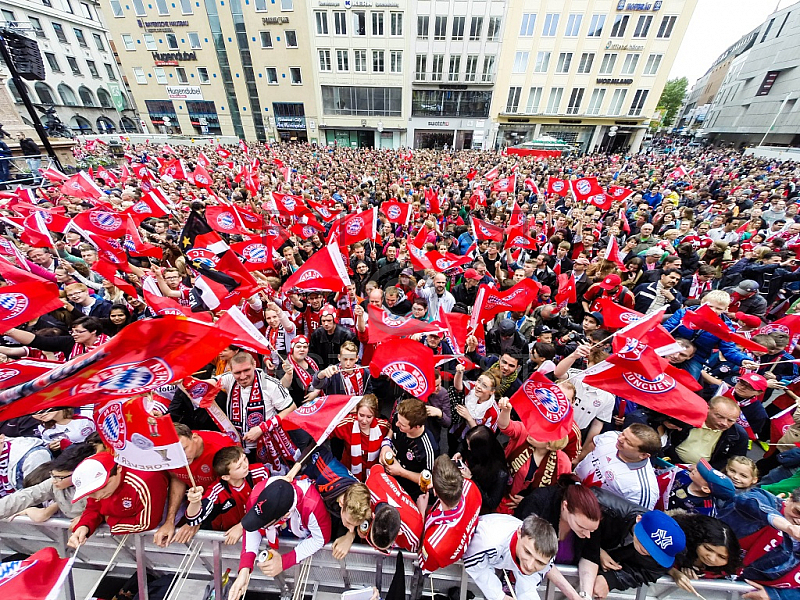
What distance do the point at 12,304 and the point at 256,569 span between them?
3810 millimetres

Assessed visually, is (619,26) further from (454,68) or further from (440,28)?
(440,28)

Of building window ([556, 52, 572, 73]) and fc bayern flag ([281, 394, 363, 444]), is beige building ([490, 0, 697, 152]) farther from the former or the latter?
fc bayern flag ([281, 394, 363, 444])

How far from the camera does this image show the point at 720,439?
3.16 metres

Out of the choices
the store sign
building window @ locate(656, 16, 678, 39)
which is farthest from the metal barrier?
the store sign

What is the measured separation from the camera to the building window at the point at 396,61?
39.5m

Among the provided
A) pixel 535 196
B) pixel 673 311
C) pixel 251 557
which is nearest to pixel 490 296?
pixel 673 311

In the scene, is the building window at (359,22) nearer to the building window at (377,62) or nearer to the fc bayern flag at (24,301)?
the building window at (377,62)

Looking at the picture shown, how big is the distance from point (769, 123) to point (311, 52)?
191 ft

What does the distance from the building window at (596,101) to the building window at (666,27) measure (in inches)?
273

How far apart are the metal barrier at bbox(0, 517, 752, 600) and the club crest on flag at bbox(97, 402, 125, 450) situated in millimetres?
831

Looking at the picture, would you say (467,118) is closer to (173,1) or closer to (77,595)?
(173,1)

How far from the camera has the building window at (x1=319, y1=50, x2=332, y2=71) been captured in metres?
40.4

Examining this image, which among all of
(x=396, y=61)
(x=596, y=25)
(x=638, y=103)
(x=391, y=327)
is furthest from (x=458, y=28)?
(x=391, y=327)

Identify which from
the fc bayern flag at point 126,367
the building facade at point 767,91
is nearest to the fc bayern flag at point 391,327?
the fc bayern flag at point 126,367
